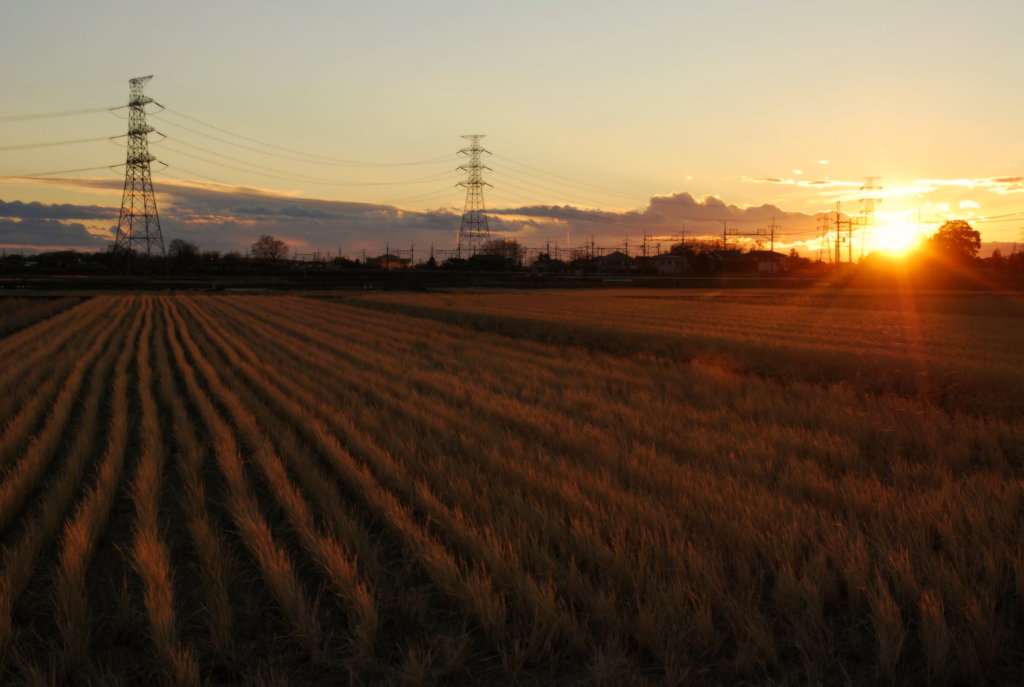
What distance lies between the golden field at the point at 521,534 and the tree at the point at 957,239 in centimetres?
8369

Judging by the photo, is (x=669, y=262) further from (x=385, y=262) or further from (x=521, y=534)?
(x=521, y=534)

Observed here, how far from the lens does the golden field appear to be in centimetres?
343

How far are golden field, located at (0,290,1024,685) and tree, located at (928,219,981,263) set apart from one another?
83.7 m

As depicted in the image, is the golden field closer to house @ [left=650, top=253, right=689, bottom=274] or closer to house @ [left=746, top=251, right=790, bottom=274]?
house @ [left=746, top=251, right=790, bottom=274]

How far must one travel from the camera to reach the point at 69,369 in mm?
13648

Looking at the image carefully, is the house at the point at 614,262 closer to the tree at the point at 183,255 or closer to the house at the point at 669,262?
the house at the point at 669,262

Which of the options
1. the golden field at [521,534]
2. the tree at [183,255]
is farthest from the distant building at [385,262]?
the golden field at [521,534]

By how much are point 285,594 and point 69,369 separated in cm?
1224

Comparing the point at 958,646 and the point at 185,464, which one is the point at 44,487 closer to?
the point at 185,464

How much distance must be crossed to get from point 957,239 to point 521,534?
318ft

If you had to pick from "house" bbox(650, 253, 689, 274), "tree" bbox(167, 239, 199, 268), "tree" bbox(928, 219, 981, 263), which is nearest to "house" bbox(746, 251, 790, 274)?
"house" bbox(650, 253, 689, 274)

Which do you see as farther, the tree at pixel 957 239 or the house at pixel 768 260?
the house at pixel 768 260

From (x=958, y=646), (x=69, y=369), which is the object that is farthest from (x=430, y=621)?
(x=69, y=369)

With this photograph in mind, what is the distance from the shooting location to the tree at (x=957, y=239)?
267ft
